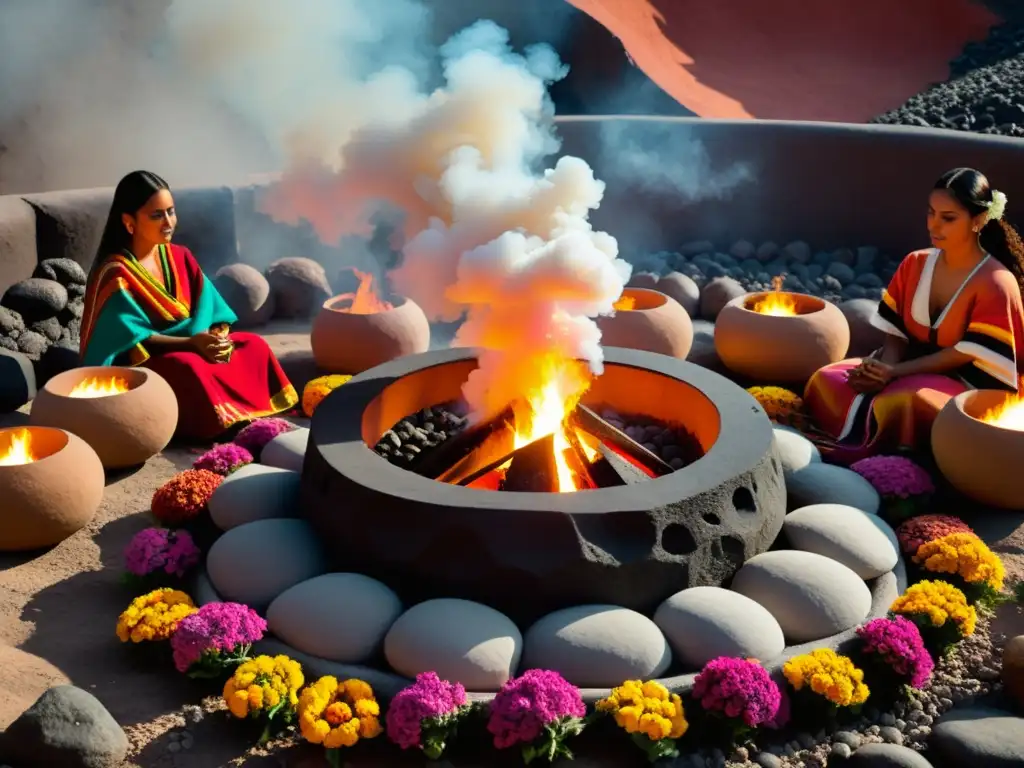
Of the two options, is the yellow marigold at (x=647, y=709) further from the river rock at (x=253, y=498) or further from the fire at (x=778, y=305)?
the fire at (x=778, y=305)


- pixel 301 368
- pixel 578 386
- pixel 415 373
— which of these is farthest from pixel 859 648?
pixel 301 368

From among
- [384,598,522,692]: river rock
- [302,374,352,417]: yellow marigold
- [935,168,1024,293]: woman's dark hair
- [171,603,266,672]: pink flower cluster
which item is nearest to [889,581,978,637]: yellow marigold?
[384,598,522,692]: river rock

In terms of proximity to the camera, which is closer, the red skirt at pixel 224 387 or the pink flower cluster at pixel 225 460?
the pink flower cluster at pixel 225 460

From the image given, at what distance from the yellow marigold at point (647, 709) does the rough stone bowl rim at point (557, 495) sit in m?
0.73

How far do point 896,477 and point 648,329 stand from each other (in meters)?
2.34

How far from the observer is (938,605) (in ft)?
14.9

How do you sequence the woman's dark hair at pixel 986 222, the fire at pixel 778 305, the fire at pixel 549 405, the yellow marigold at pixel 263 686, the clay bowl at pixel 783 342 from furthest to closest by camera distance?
the fire at pixel 778 305 → the clay bowl at pixel 783 342 → the woman's dark hair at pixel 986 222 → the fire at pixel 549 405 → the yellow marigold at pixel 263 686

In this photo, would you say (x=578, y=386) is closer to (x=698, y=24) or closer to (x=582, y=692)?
(x=582, y=692)

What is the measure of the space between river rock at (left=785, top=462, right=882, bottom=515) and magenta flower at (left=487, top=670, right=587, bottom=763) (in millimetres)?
2025

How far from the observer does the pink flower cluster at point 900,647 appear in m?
4.25

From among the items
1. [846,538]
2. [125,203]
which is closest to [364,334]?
[125,203]

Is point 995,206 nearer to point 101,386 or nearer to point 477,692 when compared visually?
point 477,692

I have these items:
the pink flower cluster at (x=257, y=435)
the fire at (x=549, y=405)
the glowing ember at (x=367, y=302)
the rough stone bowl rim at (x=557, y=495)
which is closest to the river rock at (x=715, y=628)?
the rough stone bowl rim at (x=557, y=495)

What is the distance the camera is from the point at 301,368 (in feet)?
26.6
